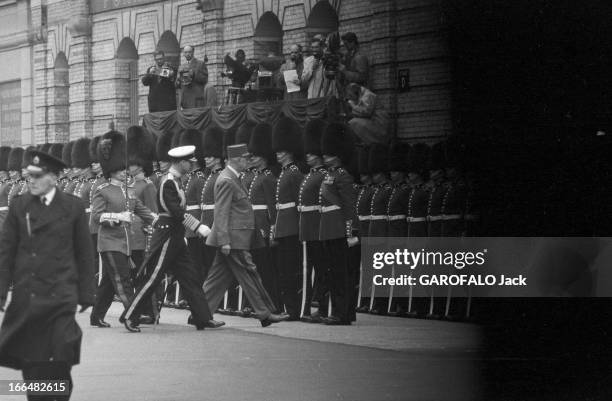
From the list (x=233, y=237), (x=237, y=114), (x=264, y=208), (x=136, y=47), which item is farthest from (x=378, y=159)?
(x=136, y=47)

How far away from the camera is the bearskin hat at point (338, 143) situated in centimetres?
1558

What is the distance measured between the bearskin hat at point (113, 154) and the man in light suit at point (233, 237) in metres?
1.05

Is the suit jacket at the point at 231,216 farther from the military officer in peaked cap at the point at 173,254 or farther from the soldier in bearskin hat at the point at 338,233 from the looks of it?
the soldier in bearskin hat at the point at 338,233

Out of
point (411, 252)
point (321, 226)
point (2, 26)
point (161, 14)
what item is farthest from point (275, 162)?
point (2, 26)

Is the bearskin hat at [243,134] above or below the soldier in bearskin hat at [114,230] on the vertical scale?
above

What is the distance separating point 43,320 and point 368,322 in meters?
7.02

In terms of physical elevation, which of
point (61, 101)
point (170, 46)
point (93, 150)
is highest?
point (170, 46)

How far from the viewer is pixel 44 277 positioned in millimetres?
9039

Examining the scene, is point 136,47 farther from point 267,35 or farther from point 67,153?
point 67,153

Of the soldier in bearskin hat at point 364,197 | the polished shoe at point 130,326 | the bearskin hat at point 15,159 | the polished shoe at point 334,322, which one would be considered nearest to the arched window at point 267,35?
the bearskin hat at point 15,159

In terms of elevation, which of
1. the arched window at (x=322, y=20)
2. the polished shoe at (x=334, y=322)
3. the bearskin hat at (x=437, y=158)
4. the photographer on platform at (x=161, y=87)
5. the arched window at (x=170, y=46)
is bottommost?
the polished shoe at (x=334, y=322)

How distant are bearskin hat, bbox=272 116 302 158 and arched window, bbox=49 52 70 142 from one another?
46.2 feet

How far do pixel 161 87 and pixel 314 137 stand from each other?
8.91 metres

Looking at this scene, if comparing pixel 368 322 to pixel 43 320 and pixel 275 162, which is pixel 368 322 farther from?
pixel 43 320
